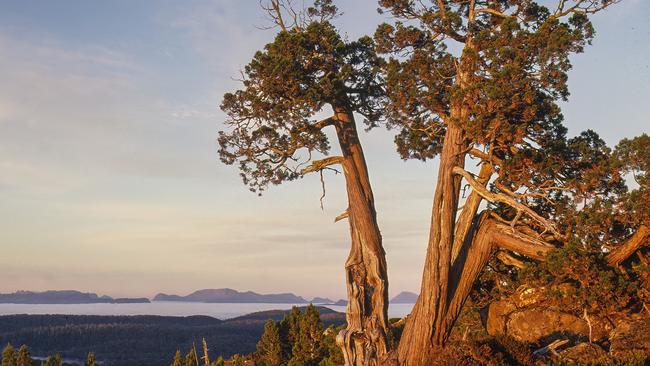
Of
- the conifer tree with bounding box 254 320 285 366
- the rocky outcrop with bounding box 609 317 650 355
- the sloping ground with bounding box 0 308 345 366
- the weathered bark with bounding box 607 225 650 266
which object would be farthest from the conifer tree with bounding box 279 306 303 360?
the sloping ground with bounding box 0 308 345 366

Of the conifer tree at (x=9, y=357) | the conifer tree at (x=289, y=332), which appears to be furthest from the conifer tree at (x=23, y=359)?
the conifer tree at (x=289, y=332)

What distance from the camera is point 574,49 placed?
12.4 meters

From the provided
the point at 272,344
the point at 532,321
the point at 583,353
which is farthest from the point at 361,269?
the point at 272,344

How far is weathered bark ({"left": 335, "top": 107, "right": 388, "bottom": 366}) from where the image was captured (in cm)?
1462

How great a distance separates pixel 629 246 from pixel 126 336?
422ft

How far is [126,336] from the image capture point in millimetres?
127000

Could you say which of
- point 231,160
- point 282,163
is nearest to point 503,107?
point 282,163

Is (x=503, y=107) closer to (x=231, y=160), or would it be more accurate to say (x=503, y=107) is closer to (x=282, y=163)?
(x=282, y=163)

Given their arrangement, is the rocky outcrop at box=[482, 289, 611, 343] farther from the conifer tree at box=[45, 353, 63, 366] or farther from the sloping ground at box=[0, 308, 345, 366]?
the sloping ground at box=[0, 308, 345, 366]

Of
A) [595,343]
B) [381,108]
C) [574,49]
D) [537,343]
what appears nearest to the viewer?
[574,49]

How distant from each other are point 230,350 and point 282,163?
82641mm

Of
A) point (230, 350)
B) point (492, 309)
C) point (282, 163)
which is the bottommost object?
point (230, 350)

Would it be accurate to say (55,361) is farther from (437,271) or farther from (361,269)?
(437,271)

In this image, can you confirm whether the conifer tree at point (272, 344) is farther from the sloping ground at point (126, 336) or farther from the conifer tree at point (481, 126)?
the sloping ground at point (126, 336)
